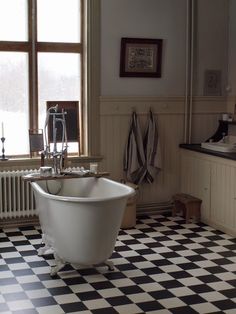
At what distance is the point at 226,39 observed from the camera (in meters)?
7.00

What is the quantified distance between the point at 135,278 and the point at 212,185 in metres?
1.92

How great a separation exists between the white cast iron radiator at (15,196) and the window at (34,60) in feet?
1.08

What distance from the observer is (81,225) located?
15.0 ft

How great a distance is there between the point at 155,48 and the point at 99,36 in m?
0.68

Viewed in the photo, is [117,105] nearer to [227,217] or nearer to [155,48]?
[155,48]

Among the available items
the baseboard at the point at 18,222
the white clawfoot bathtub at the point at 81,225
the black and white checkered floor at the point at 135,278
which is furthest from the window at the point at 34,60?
the white clawfoot bathtub at the point at 81,225

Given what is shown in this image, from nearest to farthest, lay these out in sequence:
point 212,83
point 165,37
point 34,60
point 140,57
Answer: point 34,60 < point 140,57 < point 165,37 < point 212,83

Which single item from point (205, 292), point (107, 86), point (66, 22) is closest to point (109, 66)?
point (107, 86)

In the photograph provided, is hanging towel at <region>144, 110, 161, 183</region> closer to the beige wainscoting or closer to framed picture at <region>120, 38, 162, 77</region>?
the beige wainscoting

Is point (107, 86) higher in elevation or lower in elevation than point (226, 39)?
lower

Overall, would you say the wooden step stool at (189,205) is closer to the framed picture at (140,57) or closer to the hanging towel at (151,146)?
the hanging towel at (151,146)

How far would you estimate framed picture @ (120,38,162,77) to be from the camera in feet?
21.4

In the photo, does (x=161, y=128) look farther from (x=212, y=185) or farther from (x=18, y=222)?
(x=18, y=222)

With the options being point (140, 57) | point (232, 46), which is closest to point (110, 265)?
point (140, 57)
